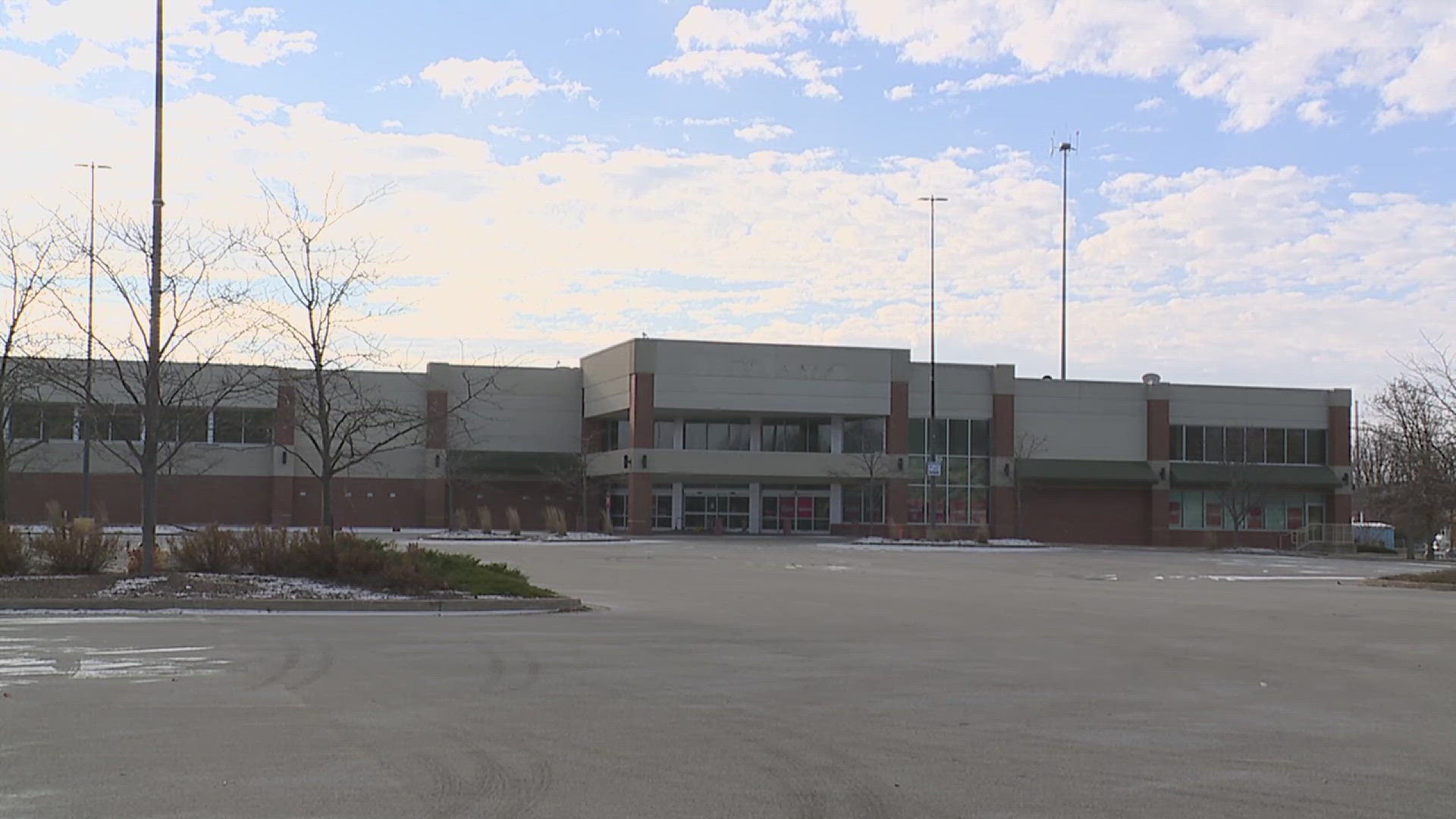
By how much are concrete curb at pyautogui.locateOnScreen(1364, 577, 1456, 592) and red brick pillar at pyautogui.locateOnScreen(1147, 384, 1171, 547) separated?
1534 inches

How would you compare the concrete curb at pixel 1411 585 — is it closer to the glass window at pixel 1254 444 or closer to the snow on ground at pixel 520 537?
the snow on ground at pixel 520 537

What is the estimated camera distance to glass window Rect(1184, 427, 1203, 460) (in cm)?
7194

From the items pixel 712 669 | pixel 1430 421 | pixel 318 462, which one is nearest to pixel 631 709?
pixel 712 669

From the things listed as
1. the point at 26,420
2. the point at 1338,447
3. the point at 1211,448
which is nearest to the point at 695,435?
the point at 1211,448

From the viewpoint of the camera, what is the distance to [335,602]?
18453 millimetres

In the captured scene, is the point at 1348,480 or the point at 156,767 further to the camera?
the point at 1348,480

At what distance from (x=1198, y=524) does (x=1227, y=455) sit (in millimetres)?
3826

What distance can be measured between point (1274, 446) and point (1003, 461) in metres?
14.9

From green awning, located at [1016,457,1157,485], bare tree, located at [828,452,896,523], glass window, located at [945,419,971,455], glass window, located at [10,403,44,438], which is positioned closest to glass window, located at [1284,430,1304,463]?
green awning, located at [1016,457,1157,485]

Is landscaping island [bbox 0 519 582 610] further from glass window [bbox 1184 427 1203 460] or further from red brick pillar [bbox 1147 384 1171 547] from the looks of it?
glass window [bbox 1184 427 1203 460]

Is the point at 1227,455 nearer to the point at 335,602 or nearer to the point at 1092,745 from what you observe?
the point at 335,602

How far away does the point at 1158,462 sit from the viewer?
7112 cm

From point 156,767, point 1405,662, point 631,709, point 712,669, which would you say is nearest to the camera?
point 156,767

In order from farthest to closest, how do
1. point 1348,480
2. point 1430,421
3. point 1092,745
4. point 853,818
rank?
point 1348,480, point 1430,421, point 1092,745, point 853,818
